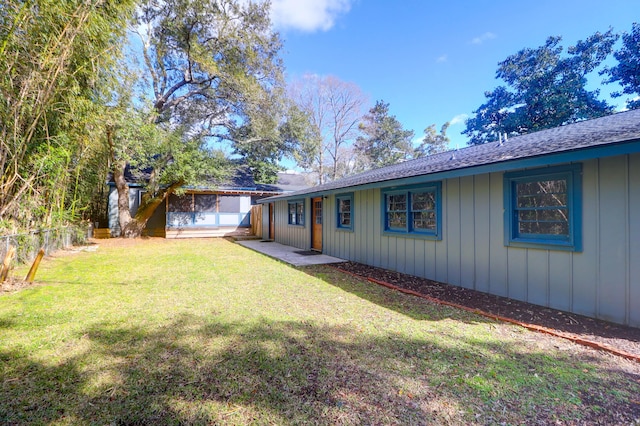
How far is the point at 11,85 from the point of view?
4391mm

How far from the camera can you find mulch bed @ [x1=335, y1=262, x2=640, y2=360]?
2920mm

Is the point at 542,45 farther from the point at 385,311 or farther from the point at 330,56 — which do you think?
the point at 385,311

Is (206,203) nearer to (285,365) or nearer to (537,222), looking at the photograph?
(285,365)

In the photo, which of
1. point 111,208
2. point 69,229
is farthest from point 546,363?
point 111,208

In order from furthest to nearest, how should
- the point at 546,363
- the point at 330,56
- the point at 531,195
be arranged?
the point at 330,56
the point at 531,195
the point at 546,363

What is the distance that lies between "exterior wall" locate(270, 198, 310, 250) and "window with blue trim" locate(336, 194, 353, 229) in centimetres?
91

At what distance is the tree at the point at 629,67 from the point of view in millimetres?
13844

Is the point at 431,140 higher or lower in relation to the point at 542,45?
lower

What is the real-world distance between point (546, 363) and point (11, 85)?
25.0 ft

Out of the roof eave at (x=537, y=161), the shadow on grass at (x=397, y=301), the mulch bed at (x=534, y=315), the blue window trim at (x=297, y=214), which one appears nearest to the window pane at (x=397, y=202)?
the roof eave at (x=537, y=161)

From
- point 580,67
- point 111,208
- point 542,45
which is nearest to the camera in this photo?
point 111,208

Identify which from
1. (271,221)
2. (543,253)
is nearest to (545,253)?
(543,253)

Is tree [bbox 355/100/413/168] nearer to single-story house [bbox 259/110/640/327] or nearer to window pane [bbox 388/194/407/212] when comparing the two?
window pane [bbox 388/194/407/212]

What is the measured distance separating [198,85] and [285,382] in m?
15.5
